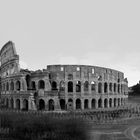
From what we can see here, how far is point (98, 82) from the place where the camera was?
167ft

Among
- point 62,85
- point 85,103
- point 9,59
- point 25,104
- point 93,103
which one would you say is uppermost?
point 9,59

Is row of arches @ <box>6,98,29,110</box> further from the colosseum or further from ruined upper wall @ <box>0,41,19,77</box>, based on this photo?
ruined upper wall @ <box>0,41,19,77</box>

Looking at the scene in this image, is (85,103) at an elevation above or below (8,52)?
below

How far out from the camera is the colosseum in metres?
44.8

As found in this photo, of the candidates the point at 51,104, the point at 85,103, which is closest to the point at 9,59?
the point at 51,104

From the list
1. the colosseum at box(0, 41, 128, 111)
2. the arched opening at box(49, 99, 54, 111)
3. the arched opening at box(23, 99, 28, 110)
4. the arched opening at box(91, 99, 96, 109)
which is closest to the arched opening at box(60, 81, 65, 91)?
the colosseum at box(0, 41, 128, 111)

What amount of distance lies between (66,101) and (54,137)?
27523 mm

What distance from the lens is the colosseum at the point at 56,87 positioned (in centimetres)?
4478

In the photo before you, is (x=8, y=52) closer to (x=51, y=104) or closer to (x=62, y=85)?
(x=62, y=85)

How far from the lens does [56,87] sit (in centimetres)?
4831

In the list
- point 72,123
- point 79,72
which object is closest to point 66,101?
point 79,72

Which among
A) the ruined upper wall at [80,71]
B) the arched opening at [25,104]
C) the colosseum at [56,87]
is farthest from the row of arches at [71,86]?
the arched opening at [25,104]

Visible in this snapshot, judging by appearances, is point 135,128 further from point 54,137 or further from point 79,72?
point 79,72

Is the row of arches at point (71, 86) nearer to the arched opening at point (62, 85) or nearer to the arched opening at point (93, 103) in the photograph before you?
the arched opening at point (62, 85)
